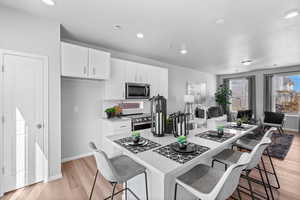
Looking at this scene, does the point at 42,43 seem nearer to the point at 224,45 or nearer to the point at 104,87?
the point at 104,87

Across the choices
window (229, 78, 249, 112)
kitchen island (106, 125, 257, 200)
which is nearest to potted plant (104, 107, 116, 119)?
kitchen island (106, 125, 257, 200)

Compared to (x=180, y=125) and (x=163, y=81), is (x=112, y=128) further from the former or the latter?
(x=163, y=81)

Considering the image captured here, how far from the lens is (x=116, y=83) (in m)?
3.12

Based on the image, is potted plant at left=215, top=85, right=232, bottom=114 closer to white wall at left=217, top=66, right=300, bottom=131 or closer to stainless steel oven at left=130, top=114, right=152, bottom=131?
white wall at left=217, top=66, right=300, bottom=131

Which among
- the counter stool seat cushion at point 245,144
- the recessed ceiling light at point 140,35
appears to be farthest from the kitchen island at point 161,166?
the recessed ceiling light at point 140,35

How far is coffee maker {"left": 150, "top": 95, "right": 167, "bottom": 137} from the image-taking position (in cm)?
175

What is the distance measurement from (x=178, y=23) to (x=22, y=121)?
113 inches

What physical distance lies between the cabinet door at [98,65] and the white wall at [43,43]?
58cm

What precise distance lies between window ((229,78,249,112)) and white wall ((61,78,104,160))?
682cm

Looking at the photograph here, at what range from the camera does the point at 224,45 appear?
3.15 metres

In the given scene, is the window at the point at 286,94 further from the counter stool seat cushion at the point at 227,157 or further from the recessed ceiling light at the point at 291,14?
the counter stool seat cushion at the point at 227,157

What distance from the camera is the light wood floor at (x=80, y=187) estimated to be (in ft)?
6.02

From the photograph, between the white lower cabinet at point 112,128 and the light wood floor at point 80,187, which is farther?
the white lower cabinet at point 112,128

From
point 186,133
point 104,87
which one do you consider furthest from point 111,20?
point 186,133
